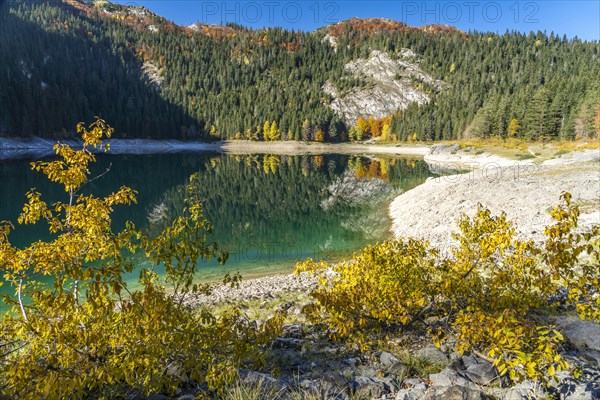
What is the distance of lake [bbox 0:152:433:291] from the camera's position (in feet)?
83.9

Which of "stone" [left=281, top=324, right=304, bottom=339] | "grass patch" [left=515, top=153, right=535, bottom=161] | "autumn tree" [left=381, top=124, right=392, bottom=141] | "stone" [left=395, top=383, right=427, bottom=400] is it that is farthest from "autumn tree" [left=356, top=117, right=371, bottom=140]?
"stone" [left=395, top=383, right=427, bottom=400]

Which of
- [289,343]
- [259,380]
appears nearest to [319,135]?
[289,343]

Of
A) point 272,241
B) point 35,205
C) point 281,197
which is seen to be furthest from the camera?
point 281,197

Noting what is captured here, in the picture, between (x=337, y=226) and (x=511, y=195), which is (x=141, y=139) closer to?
(x=337, y=226)

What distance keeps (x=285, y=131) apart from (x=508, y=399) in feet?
555

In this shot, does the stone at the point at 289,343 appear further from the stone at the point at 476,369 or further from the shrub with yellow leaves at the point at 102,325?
the stone at the point at 476,369

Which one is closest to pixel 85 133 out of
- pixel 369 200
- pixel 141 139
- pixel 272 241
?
pixel 272 241

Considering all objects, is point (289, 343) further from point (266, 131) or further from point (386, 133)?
point (386, 133)

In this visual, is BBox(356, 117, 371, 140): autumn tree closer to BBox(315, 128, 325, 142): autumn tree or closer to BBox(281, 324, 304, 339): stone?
BBox(315, 128, 325, 142): autumn tree

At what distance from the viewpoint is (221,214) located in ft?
122

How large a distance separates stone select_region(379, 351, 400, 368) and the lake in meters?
8.87

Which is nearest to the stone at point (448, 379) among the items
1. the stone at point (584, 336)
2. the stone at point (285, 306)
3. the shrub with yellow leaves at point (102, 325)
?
the stone at point (584, 336)

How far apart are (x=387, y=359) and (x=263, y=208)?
34349 millimetres

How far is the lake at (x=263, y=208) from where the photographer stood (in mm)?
25562
